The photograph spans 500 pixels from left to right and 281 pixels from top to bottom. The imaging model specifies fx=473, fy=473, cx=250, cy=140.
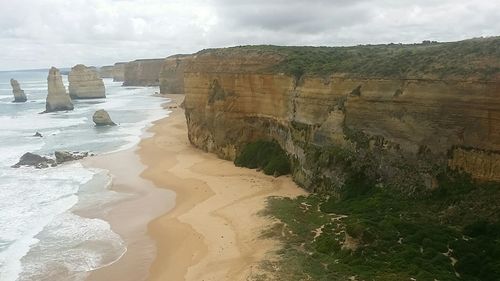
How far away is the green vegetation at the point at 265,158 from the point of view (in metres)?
29.7

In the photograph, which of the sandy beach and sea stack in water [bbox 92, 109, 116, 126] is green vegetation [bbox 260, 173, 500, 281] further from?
sea stack in water [bbox 92, 109, 116, 126]

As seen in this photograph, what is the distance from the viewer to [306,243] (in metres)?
19.2

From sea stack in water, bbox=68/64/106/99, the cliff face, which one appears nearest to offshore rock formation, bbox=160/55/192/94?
sea stack in water, bbox=68/64/106/99

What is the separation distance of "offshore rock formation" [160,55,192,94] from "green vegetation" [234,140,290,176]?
233 ft

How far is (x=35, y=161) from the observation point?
3875cm

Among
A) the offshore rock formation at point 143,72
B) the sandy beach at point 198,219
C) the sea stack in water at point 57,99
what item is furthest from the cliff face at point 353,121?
the offshore rock formation at point 143,72

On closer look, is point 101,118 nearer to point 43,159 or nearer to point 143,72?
point 43,159

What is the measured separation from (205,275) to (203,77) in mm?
23222

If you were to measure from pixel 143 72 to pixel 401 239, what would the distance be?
433 ft

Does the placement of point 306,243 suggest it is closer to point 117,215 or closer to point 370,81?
point 370,81

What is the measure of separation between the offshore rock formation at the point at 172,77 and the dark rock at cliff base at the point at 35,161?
63485mm

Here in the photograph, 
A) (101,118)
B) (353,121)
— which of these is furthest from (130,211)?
(101,118)

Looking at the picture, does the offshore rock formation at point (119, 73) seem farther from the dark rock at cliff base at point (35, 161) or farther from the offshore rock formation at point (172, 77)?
the dark rock at cliff base at point (35, 161)

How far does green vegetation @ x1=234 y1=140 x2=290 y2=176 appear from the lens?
29.7 m
